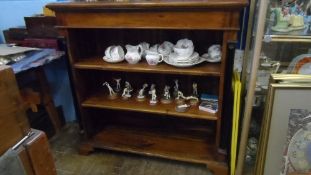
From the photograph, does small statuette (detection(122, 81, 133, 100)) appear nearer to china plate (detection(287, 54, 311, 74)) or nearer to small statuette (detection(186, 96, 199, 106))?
small statuette (detection(186, 96, 199, 106))

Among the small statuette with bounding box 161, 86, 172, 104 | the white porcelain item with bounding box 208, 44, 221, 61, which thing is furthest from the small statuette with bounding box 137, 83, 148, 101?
the white porcelain item with bounding box 208, 44, 221, 61

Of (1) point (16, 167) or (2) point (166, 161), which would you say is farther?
(2) point (166, 161)

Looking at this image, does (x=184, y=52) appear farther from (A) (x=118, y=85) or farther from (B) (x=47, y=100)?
(B) (x=47, y=100)

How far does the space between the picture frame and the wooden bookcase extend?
244 mm

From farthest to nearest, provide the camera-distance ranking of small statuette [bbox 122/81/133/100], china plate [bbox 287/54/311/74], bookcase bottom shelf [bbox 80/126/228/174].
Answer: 1. small statuette [bbox 122/81/133/100]
2. bookcase bottom shelf [bbox 80/126/228/174]
3. china plate [bbox 287/54/311/74]

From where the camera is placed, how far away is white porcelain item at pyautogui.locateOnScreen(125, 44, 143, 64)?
4.91ft

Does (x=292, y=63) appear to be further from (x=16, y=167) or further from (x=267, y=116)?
(x=16, y=167)

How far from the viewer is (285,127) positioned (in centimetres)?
128

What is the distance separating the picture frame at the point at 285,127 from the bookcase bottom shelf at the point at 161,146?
0.28m

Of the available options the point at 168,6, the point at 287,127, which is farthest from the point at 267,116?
the point at 168,6

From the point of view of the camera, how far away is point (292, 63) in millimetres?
1358

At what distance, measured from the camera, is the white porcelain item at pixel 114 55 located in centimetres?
153

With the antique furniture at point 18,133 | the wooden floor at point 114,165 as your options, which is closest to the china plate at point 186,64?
the wooden floor at point 114,165

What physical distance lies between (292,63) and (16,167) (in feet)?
4.38
